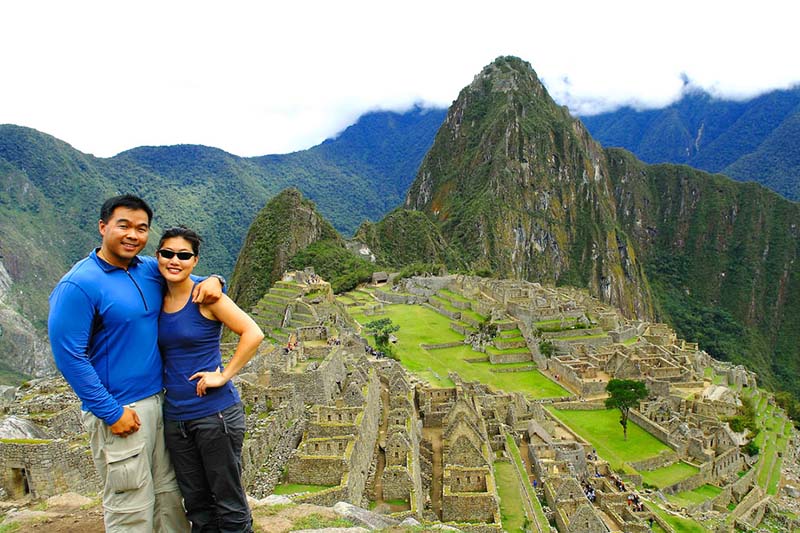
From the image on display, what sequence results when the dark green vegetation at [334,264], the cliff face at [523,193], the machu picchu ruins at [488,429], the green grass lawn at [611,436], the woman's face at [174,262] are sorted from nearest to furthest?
the woman's face at [174,262], the machu picchu ruins at [488,429], the green grass lawn at [611,436], the dark green vegetation at [334,264], the cliff face at [523,193]

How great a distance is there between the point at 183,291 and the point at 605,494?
63.0 feet

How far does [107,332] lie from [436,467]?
43.6ft

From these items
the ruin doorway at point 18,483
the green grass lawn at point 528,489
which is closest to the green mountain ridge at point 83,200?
the green grass lawn at point 528,489

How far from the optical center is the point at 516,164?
6560 inches

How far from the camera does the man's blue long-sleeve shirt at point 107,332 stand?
4.33 m

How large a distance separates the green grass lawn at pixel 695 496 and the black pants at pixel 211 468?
2368cm

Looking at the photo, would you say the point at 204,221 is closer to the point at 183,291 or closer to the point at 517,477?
the point at 517,477

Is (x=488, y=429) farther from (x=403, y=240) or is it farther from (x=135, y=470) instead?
(x=403, y=240)

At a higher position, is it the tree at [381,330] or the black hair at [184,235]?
the black hair at [184,235]

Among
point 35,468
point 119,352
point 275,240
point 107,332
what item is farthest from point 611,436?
point 275,240

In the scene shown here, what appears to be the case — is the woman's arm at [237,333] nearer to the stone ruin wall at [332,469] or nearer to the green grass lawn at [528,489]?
the stone ruin wall at [332,469]

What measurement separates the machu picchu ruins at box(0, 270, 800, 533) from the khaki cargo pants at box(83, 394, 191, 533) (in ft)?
13.5

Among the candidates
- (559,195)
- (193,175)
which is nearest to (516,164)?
(559,195)

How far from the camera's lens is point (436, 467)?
1622 cm
